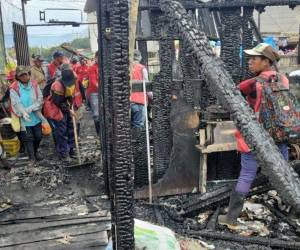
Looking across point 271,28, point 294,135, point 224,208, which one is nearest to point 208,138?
point 224,208

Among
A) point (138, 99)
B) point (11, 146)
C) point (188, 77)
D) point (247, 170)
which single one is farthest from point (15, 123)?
point (247, 170)

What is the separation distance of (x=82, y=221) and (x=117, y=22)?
2.39 m

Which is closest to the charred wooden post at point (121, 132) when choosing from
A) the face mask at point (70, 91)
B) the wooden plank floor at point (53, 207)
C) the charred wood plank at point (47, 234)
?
the wooden plank floor at point (53, 207)

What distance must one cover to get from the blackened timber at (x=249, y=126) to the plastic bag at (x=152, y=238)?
4.86 feet

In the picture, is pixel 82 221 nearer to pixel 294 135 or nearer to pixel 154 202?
pixel 154 202

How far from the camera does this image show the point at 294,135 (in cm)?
452

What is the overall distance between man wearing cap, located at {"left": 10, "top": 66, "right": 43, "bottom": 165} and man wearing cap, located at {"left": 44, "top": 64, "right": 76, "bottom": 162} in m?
0.24

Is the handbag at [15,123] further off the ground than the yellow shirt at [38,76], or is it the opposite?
the yellow shirt at [38,76]

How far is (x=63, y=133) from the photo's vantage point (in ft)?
25.1

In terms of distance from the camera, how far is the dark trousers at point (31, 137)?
25.1 ft

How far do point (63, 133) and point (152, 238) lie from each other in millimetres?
4552

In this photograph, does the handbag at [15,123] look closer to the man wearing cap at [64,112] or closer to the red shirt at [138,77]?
the man wearing cap at [64,112]

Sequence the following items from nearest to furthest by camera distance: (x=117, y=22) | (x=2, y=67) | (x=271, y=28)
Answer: (x=117, y=22) < (x=2, y=67) < (x=271, y=28)

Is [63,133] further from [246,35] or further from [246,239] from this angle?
[246,239]
